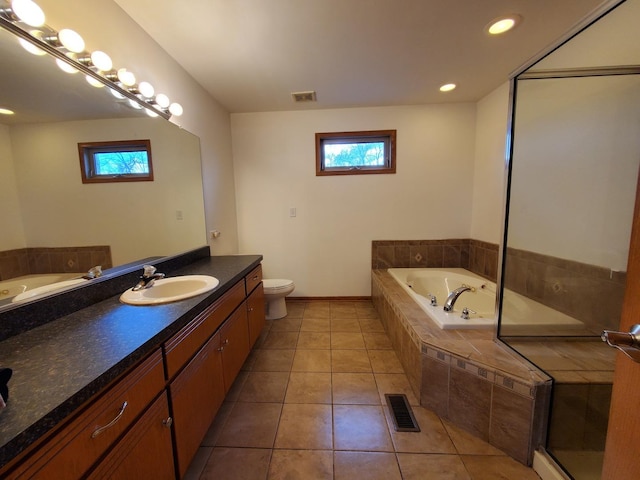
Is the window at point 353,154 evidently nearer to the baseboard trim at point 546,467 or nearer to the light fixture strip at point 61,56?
the light fixture strip at point 61,56

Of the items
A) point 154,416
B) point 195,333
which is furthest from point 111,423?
point 195,333

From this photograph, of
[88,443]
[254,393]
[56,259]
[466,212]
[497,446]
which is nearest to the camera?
[88,443]

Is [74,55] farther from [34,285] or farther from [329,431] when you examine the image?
[329,431]

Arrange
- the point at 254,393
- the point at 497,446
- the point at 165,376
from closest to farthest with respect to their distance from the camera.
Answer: the point at 165,376
the point at 497,446
the point at 254,393

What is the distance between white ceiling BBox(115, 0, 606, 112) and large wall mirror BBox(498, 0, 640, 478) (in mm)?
368

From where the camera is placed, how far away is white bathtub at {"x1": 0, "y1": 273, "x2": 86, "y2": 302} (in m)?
0.97

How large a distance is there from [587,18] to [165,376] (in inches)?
85.8

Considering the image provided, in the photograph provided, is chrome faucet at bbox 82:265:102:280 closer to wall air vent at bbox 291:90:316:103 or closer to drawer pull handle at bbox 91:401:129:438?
drawer pull handle at bbox 91:401:129:438

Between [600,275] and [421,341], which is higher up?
[600,275]

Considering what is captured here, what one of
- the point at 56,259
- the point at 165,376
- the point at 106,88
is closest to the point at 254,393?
the point at 165,376

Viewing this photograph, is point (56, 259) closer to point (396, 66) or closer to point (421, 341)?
point (421, 341)

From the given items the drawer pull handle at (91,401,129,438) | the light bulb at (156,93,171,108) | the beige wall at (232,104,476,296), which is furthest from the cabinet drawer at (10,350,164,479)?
the beige wall at (232,104,476,296)

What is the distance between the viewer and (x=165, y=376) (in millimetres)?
958

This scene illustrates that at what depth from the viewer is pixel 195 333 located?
1170mm
